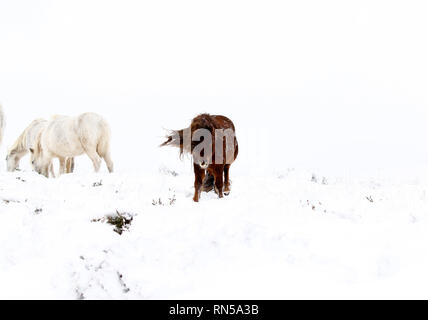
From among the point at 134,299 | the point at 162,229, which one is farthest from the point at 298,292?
the point at 162,229

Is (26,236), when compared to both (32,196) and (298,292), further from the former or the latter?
(298,292)

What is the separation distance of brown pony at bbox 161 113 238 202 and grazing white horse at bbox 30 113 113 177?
6.11m

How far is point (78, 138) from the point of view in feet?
37.9

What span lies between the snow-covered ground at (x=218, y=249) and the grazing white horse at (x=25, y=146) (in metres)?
8.42

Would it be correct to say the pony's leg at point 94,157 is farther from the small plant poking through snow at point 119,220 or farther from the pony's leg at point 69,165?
the small plant poking through snow at point 119,220

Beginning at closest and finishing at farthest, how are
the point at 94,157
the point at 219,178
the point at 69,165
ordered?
the point at 219,178
the point at 94,157
the point at 69,165

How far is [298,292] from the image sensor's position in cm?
306

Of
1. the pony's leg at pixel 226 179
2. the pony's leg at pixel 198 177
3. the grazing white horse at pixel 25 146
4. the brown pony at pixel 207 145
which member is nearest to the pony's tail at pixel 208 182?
the brown pony at pixel 207 145

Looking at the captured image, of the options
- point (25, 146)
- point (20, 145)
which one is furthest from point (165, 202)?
point (20, 145)

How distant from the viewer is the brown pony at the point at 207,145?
555 cm

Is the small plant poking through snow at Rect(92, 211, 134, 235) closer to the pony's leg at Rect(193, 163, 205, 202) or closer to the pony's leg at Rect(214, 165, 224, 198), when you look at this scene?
the pony's leg at Rect(193, 163, 205, 202)

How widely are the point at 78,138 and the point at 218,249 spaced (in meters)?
9.00

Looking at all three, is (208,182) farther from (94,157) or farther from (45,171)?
(45,171)
